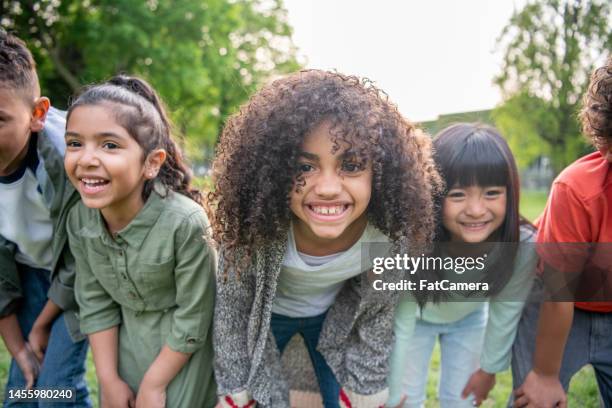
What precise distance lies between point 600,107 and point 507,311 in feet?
2.95

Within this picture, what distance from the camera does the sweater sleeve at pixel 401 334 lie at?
2107 millimetres

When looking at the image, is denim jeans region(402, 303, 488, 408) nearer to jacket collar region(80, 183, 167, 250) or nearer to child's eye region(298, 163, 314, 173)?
child's eye region(298, 163, 314, 173)

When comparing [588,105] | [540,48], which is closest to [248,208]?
[588,105]

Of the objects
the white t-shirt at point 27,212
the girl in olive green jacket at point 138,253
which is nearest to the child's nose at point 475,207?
the girl in olive green jacket at point 138,253

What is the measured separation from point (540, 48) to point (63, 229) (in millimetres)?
15728

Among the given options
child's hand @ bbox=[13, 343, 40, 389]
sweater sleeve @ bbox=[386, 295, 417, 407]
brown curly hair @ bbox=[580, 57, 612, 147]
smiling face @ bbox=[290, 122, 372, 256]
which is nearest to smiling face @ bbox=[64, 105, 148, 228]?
smiling face @ bbox=[290, 122, 372, 256]

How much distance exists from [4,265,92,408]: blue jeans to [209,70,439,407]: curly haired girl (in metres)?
0.67

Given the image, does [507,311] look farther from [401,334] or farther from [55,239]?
[55,239]

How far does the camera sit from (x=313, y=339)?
236cm

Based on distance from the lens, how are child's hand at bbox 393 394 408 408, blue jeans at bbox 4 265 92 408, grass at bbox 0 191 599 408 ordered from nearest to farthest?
blue jeans at bbox 4 265 92 408, child's hand at bbox 393 394 408 408, grass at bbox 0 191 599 408

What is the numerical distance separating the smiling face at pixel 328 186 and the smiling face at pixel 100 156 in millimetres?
613

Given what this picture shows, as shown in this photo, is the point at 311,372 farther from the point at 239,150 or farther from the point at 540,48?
the point at 540,48

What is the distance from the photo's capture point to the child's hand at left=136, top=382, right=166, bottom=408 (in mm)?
1953

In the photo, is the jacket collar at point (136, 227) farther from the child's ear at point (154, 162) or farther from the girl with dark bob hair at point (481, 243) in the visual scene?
the girl with dark bob hair at point (481, 243)
